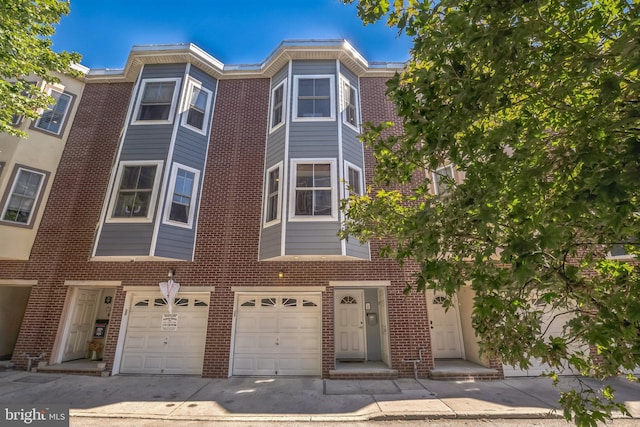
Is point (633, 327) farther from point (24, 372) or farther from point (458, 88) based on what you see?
point (24, 372)

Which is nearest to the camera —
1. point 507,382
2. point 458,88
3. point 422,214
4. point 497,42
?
point 497,42

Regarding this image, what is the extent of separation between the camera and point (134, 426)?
516cm

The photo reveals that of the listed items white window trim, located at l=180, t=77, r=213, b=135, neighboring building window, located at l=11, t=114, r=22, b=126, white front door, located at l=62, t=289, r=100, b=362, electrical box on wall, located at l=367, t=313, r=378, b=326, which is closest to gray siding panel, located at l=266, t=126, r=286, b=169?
white window trim, located at l=180, t=77, r=213, b=135

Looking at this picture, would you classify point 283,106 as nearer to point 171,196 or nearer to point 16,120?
point 171,196

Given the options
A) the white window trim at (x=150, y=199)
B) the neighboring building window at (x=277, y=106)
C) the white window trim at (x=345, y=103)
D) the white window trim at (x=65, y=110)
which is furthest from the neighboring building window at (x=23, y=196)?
the white window trim at (x=345, y=103)

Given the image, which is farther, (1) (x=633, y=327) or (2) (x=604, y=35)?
(2) (x=604, y=35)

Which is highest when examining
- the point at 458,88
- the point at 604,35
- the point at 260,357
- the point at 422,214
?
the point at 604,35

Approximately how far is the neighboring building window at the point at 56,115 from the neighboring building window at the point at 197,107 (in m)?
4.87

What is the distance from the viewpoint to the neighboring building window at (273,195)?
8495mm

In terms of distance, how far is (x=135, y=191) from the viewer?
338 inches

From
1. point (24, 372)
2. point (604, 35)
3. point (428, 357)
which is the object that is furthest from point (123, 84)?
point (428, 357)

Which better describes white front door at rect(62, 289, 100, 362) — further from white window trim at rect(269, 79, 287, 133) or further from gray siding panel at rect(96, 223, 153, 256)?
white window trim at rect(269, 79, 287, 133)

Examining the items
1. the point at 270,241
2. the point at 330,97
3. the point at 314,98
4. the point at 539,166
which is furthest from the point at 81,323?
the point at 539,166

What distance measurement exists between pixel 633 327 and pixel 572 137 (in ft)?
4.24
